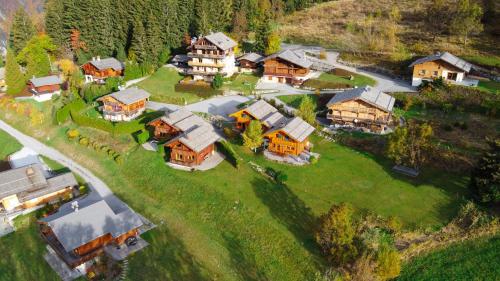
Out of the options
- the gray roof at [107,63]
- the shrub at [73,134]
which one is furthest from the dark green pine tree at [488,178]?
the gray roof at [107,63]

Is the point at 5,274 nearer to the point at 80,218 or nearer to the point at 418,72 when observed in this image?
the point at 80,218

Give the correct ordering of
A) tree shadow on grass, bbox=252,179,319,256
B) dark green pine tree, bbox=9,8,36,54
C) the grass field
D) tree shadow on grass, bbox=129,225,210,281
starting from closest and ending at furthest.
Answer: tree shadow on grass, bbox=129,225,210,281, the grass field, tree shadow on grass, bbox=252,179,319,256, dark green pine tree, bbox=9,8,36,54

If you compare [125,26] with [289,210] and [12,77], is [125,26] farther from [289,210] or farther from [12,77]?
[289,210]

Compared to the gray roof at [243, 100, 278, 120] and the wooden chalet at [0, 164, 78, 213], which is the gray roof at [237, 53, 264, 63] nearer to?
the gray roof at [243, 100, 278, 120]

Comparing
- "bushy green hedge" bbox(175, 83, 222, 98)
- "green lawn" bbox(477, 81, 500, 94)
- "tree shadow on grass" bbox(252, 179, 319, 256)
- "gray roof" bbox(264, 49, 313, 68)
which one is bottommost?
"tree shadow on grass" bbox(252, 179, 319, 256)

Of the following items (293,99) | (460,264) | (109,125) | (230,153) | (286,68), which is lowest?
(460,264)

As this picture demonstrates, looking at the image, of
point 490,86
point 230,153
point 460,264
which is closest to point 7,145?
point 230,153

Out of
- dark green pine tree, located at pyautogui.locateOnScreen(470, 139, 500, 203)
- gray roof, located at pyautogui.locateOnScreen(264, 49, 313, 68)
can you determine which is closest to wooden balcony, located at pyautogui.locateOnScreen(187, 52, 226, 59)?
gray roof, located at pyautogui.locateOnScreen(264, 49, 313, 68)
